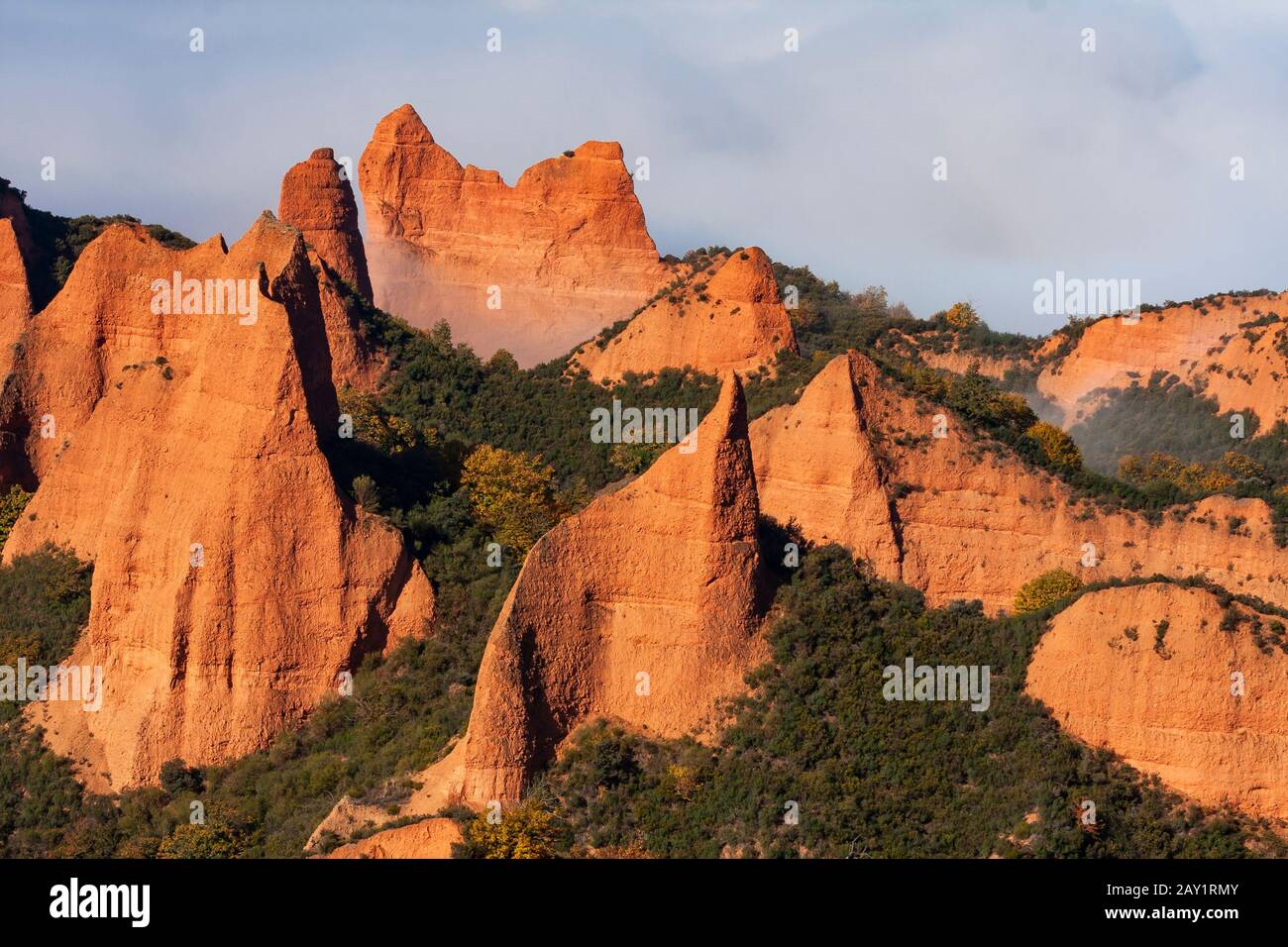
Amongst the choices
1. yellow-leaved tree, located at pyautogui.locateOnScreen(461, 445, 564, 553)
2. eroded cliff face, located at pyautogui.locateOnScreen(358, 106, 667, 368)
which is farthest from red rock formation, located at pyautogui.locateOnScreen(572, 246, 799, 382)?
eroded cliff face, located at pyautogui.locateOnScreen(358, 106, 667, 368)

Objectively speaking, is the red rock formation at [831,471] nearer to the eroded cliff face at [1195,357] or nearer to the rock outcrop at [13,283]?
the rock outcrop at [13,283]

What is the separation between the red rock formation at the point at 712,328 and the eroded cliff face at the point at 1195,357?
24.3 meters

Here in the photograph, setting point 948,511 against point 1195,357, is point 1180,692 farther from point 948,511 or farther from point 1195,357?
point 1195,357

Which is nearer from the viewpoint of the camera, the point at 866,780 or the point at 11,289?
the point at 866,780

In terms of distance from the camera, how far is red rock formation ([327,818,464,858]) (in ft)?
139

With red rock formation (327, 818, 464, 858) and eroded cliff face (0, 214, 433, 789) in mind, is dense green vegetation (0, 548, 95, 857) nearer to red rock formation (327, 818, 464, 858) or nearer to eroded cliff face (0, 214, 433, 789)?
eroded cliff face (0, 214, 433, 789)

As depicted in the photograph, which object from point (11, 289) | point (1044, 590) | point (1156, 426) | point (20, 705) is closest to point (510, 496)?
point (20, 705)

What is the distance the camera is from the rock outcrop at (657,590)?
1820 inches

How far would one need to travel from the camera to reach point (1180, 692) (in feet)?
150

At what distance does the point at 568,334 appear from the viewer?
3952 inches

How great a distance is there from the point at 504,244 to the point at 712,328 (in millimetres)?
37139

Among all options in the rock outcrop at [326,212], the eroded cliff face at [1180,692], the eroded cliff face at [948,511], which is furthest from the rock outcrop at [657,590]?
the rock outcrop at [326,212]

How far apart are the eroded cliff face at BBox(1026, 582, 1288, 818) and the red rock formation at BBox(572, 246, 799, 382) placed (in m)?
21.7
